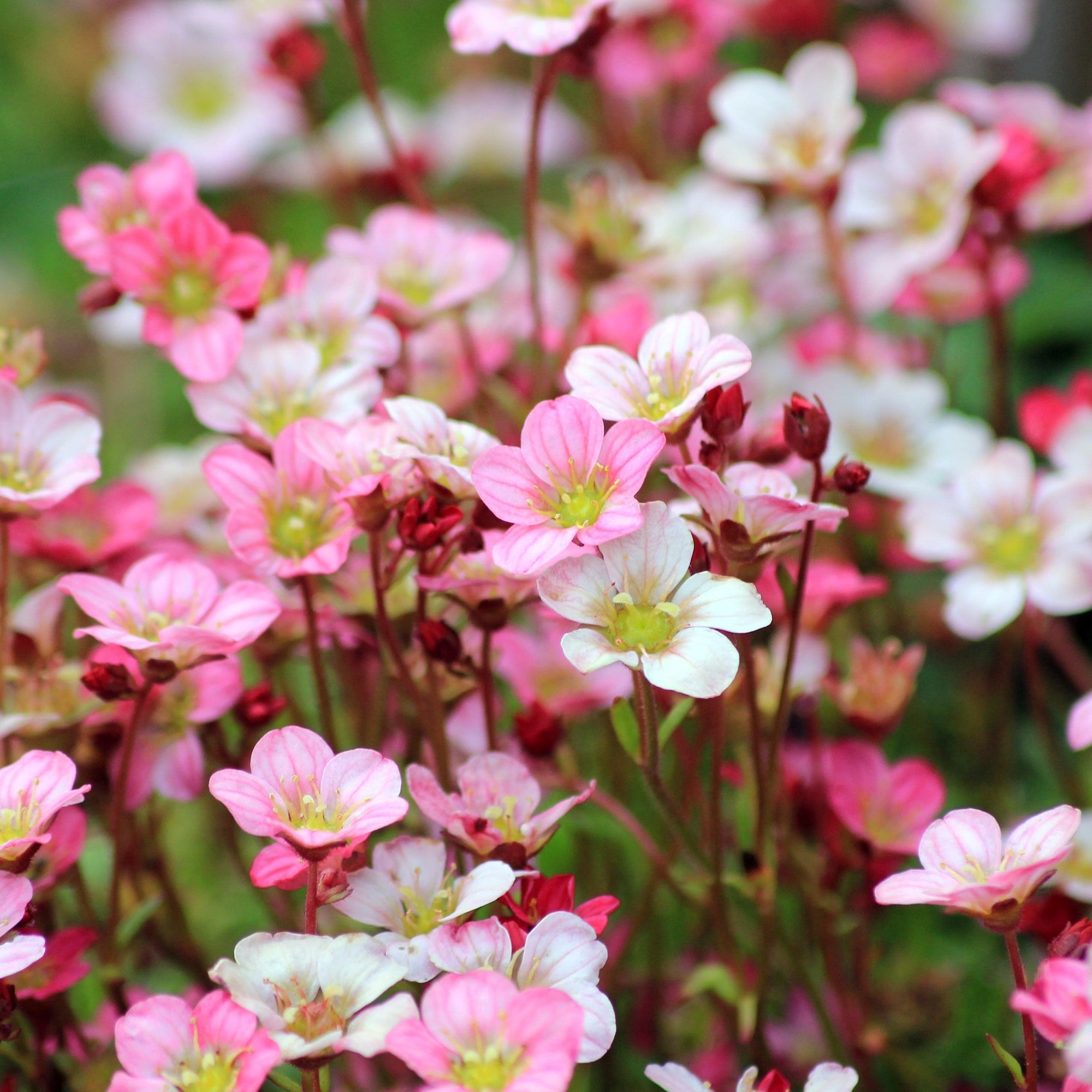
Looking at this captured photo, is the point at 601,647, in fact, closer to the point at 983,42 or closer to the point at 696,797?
the point at 696,797

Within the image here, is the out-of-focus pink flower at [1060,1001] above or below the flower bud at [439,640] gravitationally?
below

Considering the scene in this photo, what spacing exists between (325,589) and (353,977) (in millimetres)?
395

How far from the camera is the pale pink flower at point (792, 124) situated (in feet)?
4.03

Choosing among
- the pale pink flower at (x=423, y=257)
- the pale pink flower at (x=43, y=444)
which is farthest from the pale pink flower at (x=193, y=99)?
the pale pink flower at (x=43, y=444)

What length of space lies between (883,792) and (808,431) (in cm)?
31

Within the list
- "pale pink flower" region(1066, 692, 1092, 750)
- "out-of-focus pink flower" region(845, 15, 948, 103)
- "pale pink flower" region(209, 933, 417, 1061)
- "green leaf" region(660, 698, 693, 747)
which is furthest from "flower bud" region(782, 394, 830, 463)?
"out-of-focus pink flower" region(845, 15, 948, 103)

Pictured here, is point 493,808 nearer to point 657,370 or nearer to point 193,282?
point 657,370

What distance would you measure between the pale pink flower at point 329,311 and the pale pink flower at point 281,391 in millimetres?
38

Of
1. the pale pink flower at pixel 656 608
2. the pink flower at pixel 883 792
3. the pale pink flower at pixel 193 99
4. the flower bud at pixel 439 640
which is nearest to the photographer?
the pale pink flower at pixel 656 608

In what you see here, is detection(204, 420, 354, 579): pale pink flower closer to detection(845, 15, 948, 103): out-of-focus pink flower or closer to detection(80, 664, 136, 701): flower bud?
detection(80, 664, 136, 701): flower bud

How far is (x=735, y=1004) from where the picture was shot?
2.88 ft

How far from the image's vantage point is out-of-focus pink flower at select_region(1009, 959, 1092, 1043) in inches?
22.9

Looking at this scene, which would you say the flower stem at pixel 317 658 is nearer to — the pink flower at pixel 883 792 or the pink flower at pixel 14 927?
the pink flower at pixel 14 927

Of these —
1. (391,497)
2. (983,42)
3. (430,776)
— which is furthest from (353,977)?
(983,42)
